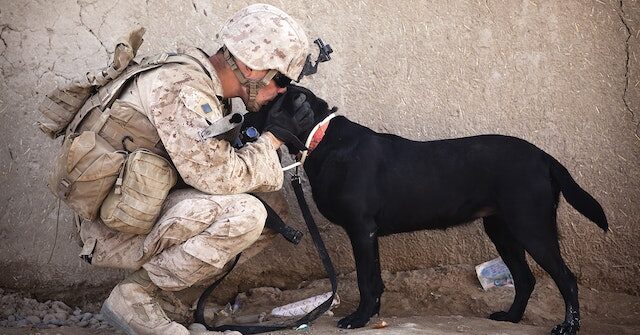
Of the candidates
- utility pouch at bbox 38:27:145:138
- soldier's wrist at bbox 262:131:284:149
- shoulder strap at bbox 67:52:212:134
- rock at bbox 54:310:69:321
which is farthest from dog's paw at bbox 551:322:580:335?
rock at bbox 54:310:69:321

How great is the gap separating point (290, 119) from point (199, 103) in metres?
0.58

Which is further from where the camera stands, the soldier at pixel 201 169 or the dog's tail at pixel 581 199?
the dog's tail at pixel 581 199

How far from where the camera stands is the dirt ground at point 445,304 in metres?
4.36

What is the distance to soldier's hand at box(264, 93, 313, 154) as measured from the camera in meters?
4.08

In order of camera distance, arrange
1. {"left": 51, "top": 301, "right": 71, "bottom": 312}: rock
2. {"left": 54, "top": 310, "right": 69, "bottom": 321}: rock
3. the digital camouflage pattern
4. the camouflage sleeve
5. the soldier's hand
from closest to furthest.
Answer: the camouflage sleeve < the digital camouflage pattern < the soldier's hand < {"left": 54, "top": 310, "right": 69, "bottom": 321}: rock < {"left": 51, "top": 301, "right": 71, "bottom": 312}: rock

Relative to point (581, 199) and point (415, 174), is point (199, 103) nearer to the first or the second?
point (415, 174)

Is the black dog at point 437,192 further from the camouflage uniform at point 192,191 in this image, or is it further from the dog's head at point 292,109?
the camouflage uniform at point 192,191

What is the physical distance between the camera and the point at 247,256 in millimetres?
4473

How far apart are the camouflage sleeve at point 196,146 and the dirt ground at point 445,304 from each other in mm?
850

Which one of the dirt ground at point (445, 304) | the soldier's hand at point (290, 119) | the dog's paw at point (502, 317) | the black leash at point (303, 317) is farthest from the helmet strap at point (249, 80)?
the dog's paw at point (502, 317)

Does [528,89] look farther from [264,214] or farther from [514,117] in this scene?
[264,214]

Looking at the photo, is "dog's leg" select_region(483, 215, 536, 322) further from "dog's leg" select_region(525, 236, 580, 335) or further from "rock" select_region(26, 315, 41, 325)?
"rock" select_region(26, 315, 41, 325)

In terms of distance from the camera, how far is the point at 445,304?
4.82 meters

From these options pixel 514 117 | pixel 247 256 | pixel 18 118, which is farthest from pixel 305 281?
pixel 18 118
